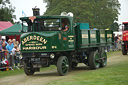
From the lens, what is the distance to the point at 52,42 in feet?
50.1

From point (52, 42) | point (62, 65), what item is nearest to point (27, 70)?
point (62, 65)

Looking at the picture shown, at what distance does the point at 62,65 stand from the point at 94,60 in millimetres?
2895

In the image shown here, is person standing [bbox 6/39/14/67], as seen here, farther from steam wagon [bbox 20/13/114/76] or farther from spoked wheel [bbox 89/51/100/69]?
spoked wheel [bbox 89/51/100/69]

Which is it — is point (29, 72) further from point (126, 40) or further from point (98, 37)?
point (126, 40)

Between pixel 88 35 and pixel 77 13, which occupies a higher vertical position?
pixel 77 13

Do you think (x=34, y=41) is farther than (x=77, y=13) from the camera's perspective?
No

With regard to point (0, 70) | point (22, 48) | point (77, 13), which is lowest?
point (0, 70)

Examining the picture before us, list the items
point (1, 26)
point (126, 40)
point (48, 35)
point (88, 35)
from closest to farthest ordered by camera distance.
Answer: point (48, 35) → point (88, 35) → point (126, 40) → point (1, 26)

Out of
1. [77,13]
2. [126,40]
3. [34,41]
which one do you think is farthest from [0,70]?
[77,13]

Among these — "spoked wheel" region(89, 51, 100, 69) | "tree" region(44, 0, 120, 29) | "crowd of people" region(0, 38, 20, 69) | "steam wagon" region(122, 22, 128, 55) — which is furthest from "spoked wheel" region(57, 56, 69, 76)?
"tree" region(44, 0, 120, 29)

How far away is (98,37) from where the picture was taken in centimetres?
1912

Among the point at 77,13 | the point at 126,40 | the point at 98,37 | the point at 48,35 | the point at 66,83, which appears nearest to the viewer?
the point at 66,83

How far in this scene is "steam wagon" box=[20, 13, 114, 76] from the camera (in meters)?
15.3

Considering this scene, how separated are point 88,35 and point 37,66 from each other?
3.53 m
